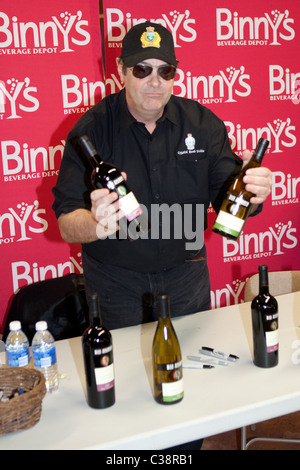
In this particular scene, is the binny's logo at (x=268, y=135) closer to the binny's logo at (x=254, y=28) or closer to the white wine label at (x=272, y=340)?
the binny's logo at (x=254, y=28)

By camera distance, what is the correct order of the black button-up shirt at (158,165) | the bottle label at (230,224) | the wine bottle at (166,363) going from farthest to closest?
the black button-up shirt at (158,165) → the bottle label at (230,224) → the wine bottle at (166,363)

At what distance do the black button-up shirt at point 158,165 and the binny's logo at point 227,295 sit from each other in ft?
A: 5.62

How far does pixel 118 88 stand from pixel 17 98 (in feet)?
2.12

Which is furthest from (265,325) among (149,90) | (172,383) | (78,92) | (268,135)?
(268,135)

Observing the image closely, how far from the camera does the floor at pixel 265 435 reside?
8.17ft

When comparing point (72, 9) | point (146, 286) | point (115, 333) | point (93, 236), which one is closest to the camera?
point (93, 236)

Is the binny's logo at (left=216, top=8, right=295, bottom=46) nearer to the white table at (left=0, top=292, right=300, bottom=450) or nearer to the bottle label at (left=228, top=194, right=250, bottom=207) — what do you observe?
the bottle label at (left=228, top=194, right=250, bottom=207)

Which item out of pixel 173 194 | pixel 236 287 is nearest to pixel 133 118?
pixel 173 194

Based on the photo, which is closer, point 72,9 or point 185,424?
point 185,424

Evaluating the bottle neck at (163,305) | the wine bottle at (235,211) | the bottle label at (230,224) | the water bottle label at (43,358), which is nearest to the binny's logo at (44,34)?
the wine bottle at (235,211)

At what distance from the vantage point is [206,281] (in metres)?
2.15

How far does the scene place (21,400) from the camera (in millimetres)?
1180

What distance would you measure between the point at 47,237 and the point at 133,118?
1.47 meters

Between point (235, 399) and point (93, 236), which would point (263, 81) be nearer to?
point (93, 236)
